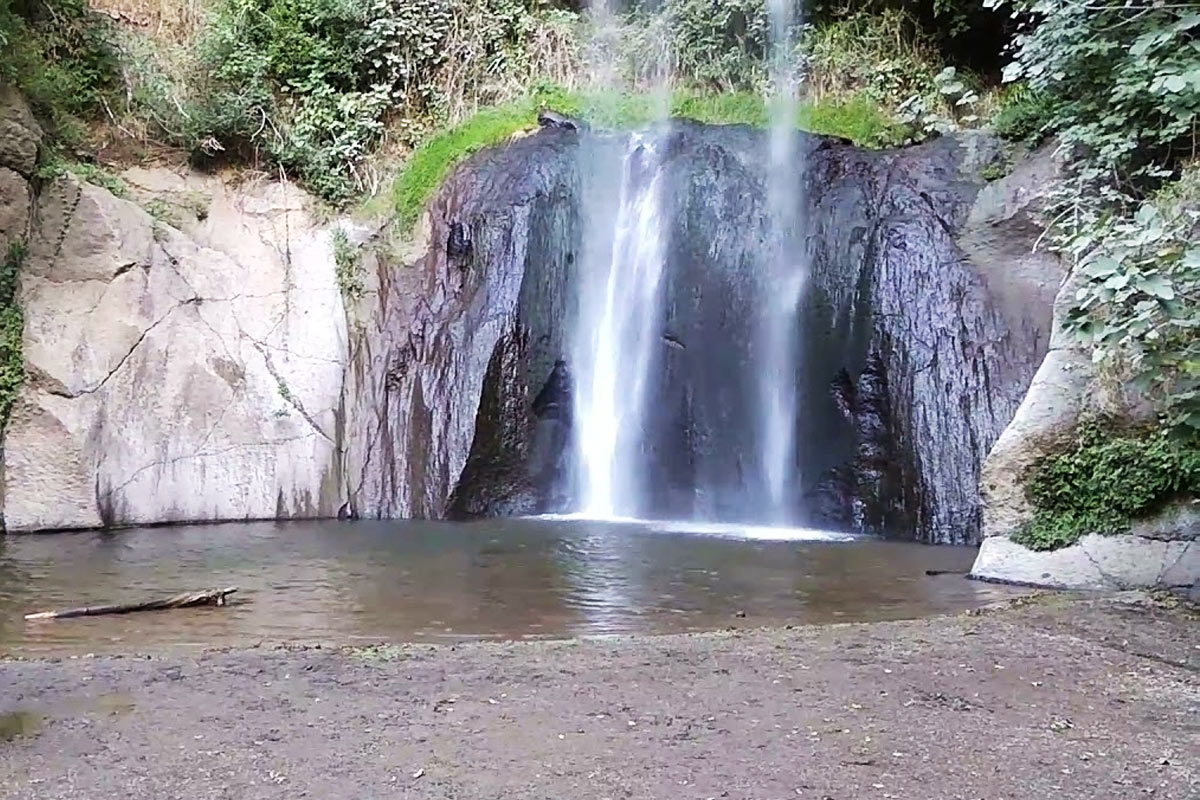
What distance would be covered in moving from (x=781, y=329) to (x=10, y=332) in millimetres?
8332


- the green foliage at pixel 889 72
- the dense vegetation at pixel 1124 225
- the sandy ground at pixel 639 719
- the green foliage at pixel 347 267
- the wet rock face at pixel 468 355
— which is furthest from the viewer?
the green foliage at pixel 889 72

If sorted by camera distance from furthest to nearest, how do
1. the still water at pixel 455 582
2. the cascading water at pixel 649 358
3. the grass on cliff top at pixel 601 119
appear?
the grass on cliff top at pixel 601 119, the cascading water at pixel 649 358, the still water at pixel 455 582

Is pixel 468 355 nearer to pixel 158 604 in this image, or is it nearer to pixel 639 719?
pixel 158 604

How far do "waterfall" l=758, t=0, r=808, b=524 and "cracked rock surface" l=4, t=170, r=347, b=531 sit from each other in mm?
5019

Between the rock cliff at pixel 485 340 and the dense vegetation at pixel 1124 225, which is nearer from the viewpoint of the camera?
the dense vegetation at pixel 1124 225

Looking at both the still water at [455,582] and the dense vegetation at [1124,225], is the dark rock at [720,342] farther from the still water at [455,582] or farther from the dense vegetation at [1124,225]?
the dense vegetation at [1124,225]

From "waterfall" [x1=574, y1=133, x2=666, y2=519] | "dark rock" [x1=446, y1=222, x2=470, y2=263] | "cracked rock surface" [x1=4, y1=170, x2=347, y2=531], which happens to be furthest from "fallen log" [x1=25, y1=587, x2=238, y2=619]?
"dark rock" [x1=446, y1=222, x2=470, y2=263]

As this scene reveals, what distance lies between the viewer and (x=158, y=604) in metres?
6.62

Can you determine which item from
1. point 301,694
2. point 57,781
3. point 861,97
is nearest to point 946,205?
point 861,97

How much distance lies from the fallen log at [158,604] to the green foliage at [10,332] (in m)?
5.23

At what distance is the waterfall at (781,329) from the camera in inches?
471

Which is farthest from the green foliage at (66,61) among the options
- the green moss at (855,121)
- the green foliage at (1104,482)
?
the green foliage at (1104,482)

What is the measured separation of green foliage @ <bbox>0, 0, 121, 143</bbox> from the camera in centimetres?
1286

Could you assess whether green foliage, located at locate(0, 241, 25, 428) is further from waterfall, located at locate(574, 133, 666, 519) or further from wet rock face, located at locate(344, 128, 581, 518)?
waterfall, located at locate(574, 133, 666, 519)
